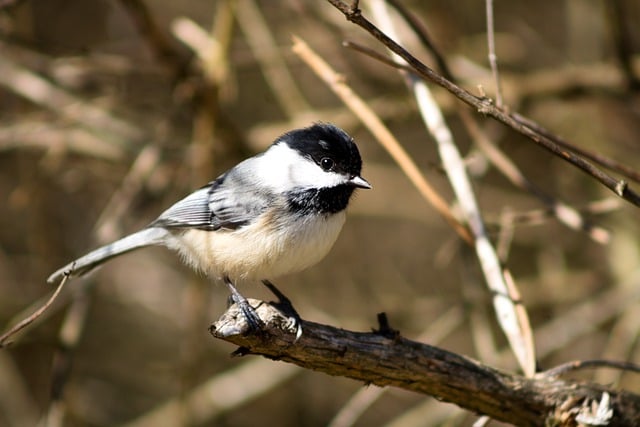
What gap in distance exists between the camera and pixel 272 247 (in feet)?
8.47

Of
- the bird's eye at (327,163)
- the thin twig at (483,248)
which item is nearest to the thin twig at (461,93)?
the thin twig at (483,248)

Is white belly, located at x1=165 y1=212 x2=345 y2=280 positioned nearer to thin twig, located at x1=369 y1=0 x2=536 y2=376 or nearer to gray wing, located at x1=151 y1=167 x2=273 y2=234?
gray wing, located at x1=151 y1=167 x2=273 y2=234

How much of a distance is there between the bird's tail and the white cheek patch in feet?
1.77

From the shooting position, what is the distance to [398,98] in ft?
13.3

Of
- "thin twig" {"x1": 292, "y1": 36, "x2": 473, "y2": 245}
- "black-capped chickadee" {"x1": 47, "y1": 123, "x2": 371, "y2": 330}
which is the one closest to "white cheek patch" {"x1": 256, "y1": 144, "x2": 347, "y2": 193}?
"black-capped chickadee" {"x1": 47, "y1": 123, "x2": 371, "y2": 330}

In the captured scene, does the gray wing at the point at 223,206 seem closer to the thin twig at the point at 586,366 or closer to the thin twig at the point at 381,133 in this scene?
the thin twig at the point at 381,133

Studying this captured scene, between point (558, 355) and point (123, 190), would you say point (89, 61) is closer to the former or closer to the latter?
point (123, 190)

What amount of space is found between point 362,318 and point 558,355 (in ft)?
4.30

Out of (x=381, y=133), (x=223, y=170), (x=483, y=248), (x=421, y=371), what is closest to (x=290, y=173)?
(x=381, y=133)

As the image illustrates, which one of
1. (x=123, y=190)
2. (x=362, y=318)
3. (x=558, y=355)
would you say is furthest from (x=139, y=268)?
(x=558, y=355)

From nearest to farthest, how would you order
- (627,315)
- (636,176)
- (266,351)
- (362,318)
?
(266,351) < (636,176) < (627,315) < (362,318)

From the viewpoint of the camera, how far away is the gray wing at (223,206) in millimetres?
2711

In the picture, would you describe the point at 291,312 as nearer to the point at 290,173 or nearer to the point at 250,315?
the point at 250,315

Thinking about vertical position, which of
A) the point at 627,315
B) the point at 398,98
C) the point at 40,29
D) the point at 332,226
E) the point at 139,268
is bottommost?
the point at 627,315
